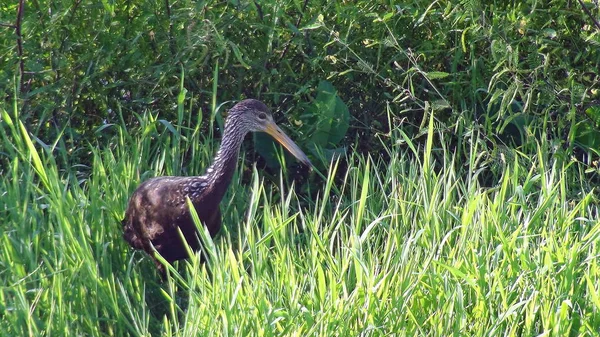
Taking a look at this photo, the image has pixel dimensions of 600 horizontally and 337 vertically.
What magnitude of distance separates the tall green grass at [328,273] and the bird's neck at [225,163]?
0.36 meters

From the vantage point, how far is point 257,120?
15.2ft

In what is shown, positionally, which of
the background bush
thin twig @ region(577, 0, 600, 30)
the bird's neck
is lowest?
the bird's neck

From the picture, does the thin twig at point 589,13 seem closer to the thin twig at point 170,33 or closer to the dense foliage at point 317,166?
the dense foliage at point 317,166

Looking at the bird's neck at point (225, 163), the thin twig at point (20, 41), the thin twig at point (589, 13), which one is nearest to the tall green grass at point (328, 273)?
the bird's neck at point (225, 163)

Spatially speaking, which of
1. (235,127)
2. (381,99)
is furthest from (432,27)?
(235,127)

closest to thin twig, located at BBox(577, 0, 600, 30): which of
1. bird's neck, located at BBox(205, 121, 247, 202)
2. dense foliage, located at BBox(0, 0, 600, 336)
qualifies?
dense foliage, located at BBox(0, 0, 600, 336)

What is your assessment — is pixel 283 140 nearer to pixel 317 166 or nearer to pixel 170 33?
pixel 317 166

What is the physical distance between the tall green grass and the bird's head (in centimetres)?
51

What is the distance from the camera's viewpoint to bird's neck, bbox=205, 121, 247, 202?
4355 millimetres

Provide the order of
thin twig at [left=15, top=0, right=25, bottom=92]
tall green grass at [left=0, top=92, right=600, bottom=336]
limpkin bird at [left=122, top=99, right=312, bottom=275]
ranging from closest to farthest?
tall green grass at [left=0, top=92, right=600, bottom=336] → limpkin bird at [left=122, top=99, right=312, bottom=275] → thin twig at [left=15, top=0, right=25, bottom=92]

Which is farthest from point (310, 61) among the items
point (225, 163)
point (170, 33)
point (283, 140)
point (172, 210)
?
point (172, 210)

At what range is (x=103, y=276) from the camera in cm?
387

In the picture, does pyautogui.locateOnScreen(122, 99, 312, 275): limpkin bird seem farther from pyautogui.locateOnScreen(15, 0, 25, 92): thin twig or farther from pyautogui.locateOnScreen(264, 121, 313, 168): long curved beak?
pyautogui.locateOnScreen(15, 0, 25, 92): thin twig

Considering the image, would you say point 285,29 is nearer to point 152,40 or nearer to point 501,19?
point 152,40
